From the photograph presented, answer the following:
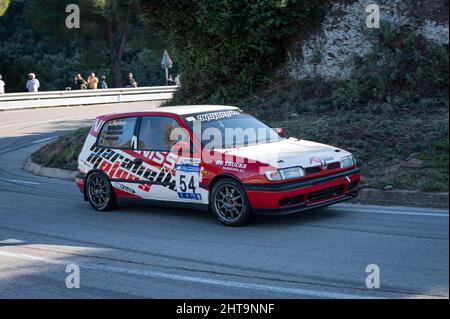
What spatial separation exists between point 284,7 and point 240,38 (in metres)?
1.44

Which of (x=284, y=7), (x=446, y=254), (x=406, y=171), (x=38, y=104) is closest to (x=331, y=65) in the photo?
(x=284, y=7)

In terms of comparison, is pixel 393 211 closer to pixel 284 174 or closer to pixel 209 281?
pixel 284 174

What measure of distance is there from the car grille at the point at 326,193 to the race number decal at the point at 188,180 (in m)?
1.55

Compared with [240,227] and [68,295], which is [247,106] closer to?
[240,227]

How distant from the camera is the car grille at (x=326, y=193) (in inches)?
370

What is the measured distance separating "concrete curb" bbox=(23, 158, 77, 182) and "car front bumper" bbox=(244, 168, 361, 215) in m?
7.16

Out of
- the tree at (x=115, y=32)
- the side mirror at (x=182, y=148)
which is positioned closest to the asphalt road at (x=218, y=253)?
the side mirror at (x=182, y=148)

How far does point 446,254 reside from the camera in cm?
746

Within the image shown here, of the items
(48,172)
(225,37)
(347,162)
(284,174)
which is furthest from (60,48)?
(284,174)

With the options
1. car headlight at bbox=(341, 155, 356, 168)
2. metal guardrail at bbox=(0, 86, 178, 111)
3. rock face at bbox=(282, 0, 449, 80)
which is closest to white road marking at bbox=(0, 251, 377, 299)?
car headlight at bbox=(341, 155, 356, 168)

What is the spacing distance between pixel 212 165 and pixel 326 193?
1.57 meters

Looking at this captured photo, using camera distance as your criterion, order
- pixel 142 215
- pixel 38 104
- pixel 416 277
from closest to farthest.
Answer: pixel 416 277 → pixel 142 215 → pixel 38 104

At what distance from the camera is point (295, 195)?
9180 mm

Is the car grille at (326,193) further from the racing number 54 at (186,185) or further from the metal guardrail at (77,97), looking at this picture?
the metal guardrail at (77,97)
